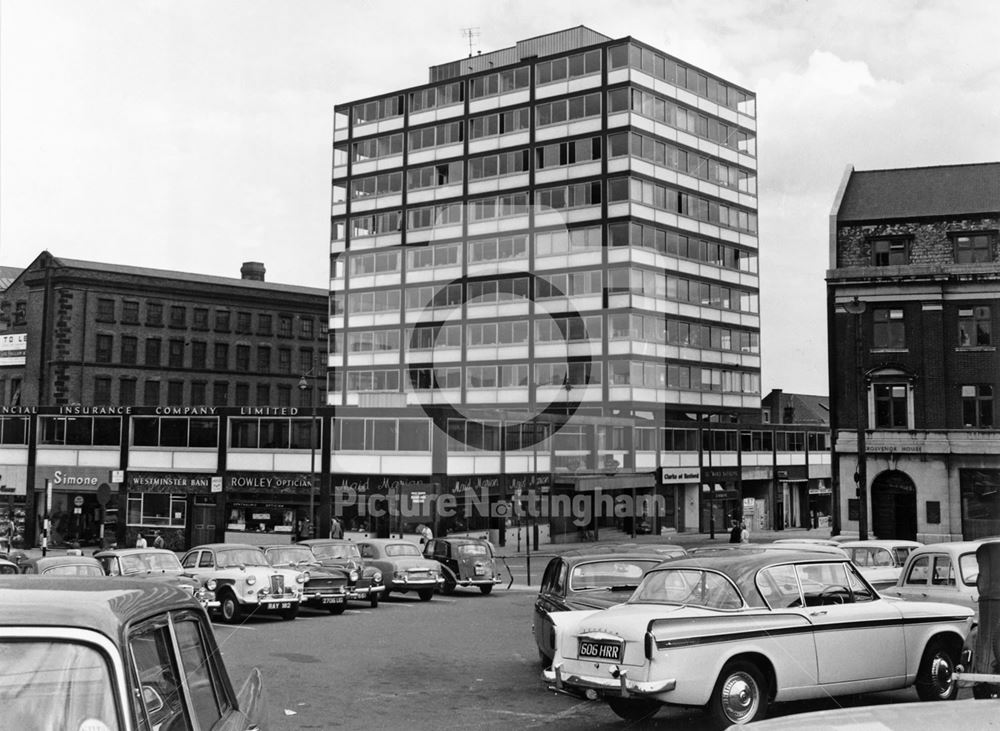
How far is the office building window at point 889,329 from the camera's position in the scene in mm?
39219

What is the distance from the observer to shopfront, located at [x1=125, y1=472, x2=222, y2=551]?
156 feet

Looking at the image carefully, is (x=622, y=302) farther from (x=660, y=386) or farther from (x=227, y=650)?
(x=227, y=650)

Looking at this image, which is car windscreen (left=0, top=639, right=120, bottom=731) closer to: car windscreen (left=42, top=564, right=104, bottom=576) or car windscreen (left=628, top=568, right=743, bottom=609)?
car windscreen (left=628, top=568, right=743, bottom=609)

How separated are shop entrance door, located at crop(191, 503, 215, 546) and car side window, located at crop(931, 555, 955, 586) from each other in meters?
38.6

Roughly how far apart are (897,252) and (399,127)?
132ft

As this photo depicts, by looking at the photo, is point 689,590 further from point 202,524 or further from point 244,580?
point 202,524

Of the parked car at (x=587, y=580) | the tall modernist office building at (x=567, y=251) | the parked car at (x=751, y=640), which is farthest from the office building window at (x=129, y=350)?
the parked car at (x=751, y=640)

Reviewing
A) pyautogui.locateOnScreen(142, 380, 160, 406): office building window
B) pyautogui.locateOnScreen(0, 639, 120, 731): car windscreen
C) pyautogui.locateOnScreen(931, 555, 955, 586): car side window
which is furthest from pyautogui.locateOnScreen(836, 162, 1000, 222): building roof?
pyautogui.locateOnScreen(142, 380, 160, 406): office building window

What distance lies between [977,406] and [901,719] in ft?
126

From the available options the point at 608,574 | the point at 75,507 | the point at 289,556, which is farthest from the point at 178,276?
the point at 608,574

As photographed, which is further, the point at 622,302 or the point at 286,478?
the point at 622,302

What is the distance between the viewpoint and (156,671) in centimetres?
375

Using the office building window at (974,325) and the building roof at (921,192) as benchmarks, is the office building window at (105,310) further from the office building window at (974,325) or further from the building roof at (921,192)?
the office building window at (974,325)

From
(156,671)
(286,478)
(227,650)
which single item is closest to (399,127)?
(286,478)
